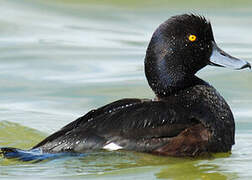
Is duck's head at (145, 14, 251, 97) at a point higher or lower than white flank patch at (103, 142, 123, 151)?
higher

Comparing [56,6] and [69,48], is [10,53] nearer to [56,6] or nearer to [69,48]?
[69,48]

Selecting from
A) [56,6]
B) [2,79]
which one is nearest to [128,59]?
[2,79]

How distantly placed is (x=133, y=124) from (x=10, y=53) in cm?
543

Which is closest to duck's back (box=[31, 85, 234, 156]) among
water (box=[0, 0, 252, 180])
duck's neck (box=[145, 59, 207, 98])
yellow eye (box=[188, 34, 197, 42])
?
water (box=[0, 0, 252, 180])

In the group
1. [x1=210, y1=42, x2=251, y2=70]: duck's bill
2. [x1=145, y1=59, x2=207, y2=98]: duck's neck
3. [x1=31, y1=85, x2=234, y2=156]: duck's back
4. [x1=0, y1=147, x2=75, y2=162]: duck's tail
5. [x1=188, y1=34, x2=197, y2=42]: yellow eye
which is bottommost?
[x1=0, y1=147, x2=75, y2=162]: duck's tail

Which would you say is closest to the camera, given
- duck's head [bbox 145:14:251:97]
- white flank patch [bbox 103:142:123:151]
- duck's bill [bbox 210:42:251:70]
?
Result: white flank patch [bbox 103:142:123:151]

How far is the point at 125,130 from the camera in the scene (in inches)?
277

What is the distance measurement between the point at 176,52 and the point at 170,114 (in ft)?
2.48

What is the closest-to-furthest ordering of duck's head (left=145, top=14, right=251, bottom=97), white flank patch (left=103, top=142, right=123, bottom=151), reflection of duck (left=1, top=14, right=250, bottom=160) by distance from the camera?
white flank patch (left=103, top=142, right=123, bottom=151) < reflection of duck (left=1, top=14, right=250, bottom=160) < duck's head (left=145, top=14, right=251, bottom=97)

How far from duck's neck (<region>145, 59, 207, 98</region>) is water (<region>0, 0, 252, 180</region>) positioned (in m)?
0.82

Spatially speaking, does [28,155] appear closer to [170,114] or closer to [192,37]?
[170,114]

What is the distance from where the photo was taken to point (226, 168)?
707 cm

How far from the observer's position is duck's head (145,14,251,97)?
7.59 metres

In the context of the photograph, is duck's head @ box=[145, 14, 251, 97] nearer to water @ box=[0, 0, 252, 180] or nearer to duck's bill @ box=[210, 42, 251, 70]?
duck's bill @ box=[210, 42, 251, 70]
